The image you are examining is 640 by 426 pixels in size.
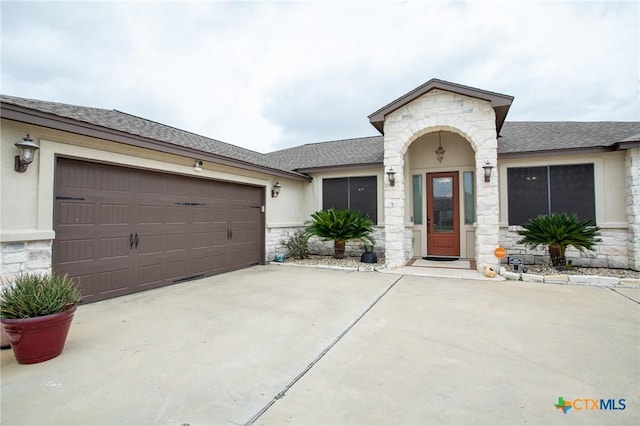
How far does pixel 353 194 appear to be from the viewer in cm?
933

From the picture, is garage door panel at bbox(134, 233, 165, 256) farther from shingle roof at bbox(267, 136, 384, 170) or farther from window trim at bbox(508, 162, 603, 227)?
window trim at bbox(508, 162, 603, 227)

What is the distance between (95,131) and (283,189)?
5221 millimetres

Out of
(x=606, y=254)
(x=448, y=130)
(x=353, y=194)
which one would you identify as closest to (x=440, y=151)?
(x=448, y=130)

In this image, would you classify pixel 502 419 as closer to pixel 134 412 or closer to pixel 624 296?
pixel 134 412

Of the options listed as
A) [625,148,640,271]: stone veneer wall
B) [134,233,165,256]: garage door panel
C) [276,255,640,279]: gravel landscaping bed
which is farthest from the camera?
[625,148,640,271]: stone veneer wall

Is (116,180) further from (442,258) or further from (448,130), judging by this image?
(442,258)

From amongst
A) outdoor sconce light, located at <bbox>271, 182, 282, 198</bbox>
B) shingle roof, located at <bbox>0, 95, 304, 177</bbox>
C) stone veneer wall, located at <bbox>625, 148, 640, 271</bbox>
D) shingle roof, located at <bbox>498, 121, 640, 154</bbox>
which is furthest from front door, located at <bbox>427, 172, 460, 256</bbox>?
shingle roof, located at <bbox>0, 95, 304, 177</bbox>

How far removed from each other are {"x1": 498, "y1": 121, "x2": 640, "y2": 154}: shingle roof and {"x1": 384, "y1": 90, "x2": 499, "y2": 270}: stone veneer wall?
4.55 feet

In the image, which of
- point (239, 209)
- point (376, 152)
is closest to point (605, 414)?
point (239, 209)

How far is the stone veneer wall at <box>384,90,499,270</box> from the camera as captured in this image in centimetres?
658

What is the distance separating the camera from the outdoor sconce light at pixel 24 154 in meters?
3.64

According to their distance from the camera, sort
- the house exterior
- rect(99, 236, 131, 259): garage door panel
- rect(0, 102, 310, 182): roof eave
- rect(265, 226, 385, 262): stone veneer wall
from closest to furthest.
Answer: rect(0, 102, 310, 182): roof eave, the house exterior, rect(99, 236, 131, 259): garage door panel, rect(265, 226, 385, 262): stone veneer wall

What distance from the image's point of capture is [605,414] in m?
1.90

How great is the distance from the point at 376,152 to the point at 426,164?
1.71 meters
